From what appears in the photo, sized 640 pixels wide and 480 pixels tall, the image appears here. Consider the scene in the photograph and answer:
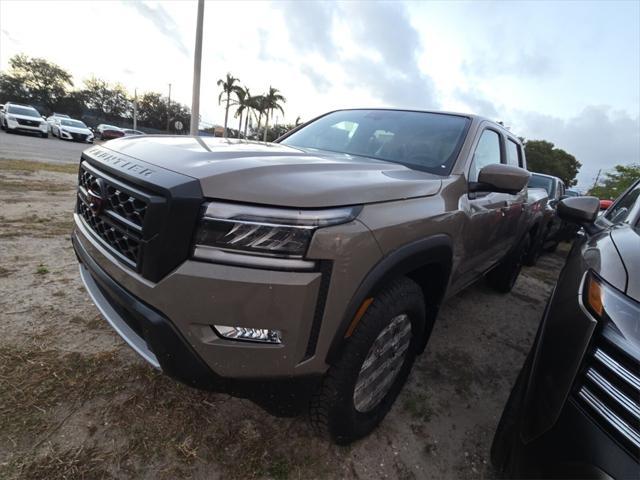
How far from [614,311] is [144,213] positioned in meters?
1.62

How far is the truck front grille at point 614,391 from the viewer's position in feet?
3.30

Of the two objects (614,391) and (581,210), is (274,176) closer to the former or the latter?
(614,391)

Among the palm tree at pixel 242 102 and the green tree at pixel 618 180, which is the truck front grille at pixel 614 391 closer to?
the green tree at pixel 618 180

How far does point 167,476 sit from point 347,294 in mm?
1136

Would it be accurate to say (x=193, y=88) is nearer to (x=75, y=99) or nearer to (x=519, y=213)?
(x=519, y=213)

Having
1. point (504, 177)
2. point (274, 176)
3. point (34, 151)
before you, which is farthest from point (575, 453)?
point (34, 151)

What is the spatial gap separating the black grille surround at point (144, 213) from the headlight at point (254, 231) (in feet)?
0.17

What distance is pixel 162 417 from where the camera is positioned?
1822 millimetres

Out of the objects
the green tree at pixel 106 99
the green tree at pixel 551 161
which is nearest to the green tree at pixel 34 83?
the green tree at pixel 106 99

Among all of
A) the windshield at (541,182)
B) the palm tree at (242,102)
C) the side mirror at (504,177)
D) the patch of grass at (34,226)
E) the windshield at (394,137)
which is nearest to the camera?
the side mirror at (504,177)

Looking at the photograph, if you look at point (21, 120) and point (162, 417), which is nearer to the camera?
point (162, 417)

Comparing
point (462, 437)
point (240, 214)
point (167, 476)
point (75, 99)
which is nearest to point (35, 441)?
point (167, 476)

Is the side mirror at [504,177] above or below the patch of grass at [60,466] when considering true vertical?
above

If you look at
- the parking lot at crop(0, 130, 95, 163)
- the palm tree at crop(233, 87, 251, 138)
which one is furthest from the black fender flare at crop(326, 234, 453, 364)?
the palm tree at crop(233, 87, 251, 138)
